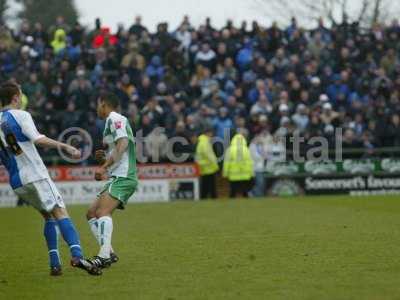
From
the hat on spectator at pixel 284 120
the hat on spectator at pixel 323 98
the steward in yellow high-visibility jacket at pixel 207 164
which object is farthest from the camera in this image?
the hat on spectator at pixel 323 98

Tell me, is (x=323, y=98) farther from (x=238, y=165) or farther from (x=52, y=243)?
(x=52, y=243)

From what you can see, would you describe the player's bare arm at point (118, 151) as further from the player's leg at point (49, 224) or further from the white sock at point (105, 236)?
the player's leg at point (49, 224)

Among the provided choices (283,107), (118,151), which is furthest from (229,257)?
(283,107)

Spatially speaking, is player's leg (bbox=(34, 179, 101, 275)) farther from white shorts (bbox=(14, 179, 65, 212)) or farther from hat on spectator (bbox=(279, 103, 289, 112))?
hat on spectator (bbox=(279, 103, 289, 112))

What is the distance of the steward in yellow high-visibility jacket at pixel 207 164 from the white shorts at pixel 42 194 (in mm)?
15232

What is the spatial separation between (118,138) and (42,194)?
112 centimetres

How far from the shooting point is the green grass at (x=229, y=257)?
28.3 ft

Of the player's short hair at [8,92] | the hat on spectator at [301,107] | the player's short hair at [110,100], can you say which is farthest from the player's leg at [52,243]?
the hat on spectator at [301,107]

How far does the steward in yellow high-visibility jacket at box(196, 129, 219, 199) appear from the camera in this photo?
25.3 m

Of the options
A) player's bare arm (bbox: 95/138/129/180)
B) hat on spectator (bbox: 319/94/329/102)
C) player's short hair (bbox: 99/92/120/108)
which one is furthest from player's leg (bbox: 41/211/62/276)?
hat on spectator (bbox: 319/94/329/102)

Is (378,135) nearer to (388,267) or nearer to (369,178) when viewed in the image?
(369,178)

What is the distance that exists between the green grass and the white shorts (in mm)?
730

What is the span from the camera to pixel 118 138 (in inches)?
416

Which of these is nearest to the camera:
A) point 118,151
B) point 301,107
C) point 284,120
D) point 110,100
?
point 118,151
